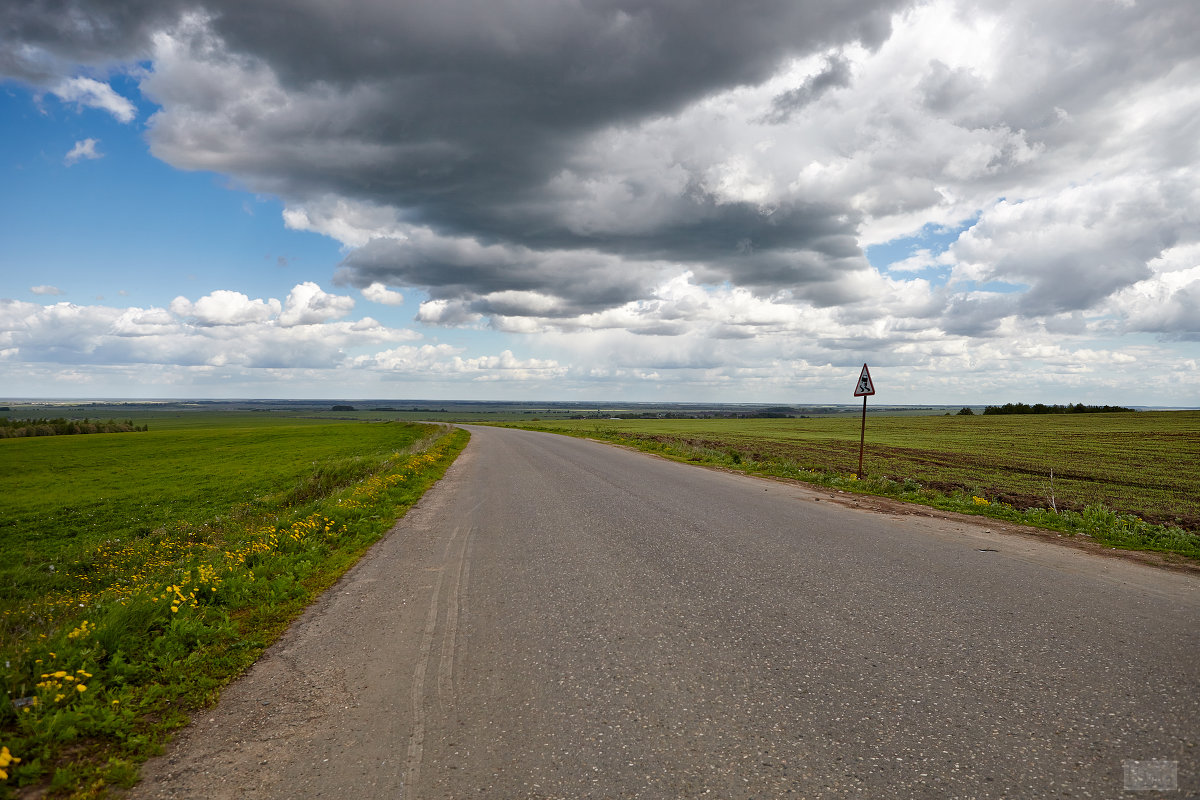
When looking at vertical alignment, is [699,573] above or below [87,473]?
above

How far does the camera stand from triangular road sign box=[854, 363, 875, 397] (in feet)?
55.7

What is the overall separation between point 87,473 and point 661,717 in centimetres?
4420

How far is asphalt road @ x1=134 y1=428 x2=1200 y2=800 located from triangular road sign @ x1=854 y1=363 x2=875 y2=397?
8960 mm

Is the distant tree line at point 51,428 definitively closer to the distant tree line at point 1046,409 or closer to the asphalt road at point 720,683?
the asphalt road at point 720,683

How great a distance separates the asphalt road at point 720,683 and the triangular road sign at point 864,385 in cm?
896

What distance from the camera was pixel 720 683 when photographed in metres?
4.42

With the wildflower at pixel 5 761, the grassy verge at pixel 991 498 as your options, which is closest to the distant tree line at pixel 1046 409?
the grassy verge at pixel 991 498

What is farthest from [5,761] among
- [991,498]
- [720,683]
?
[991,498]

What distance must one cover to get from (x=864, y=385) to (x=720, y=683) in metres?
14.8

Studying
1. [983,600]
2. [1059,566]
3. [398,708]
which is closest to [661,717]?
[398,708]

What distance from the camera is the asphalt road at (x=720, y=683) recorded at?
11.1 ft

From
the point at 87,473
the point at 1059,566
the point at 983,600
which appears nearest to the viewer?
the point at 983,600

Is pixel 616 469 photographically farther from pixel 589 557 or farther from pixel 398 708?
pixel 398 708

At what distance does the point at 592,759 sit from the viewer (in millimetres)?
3514
